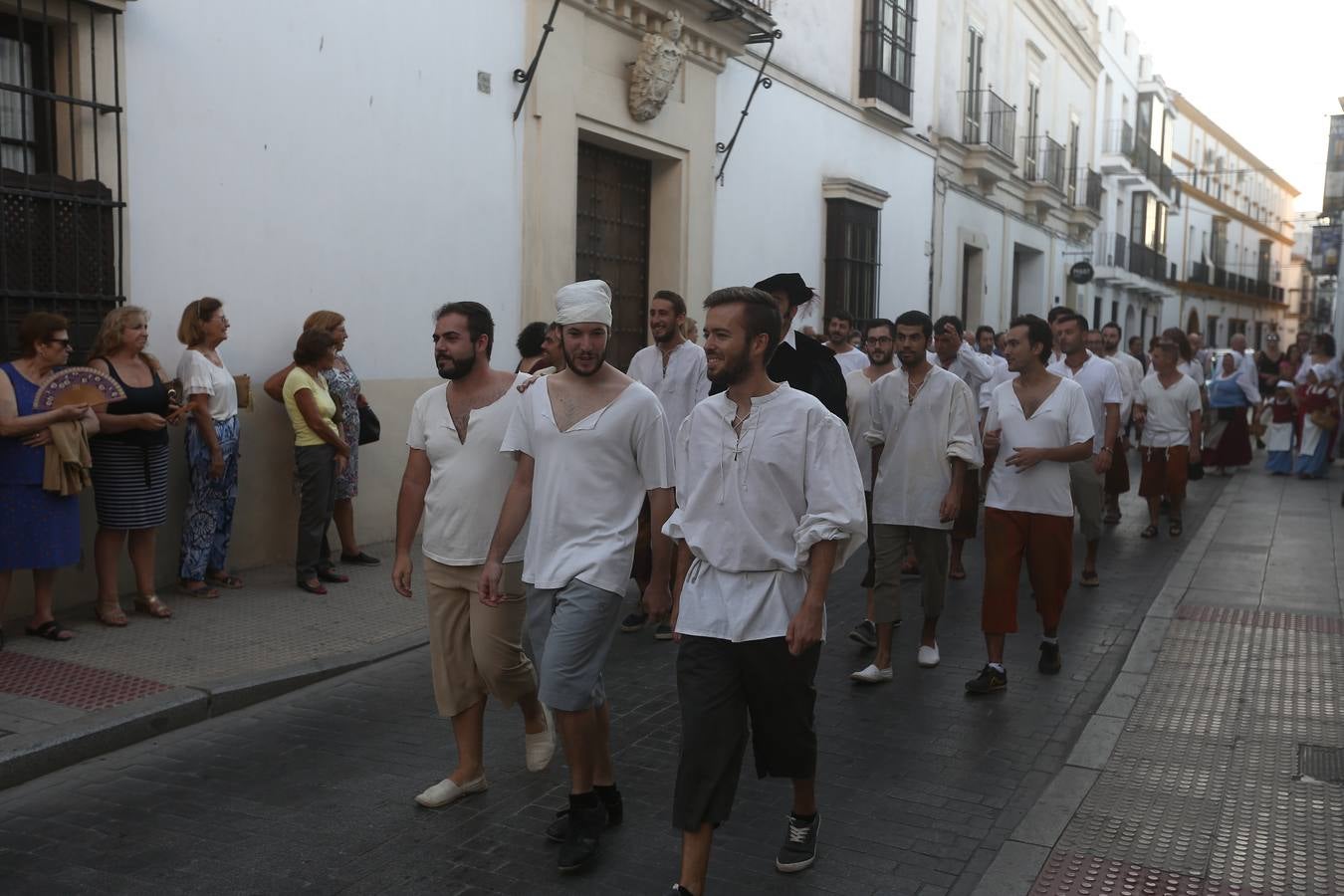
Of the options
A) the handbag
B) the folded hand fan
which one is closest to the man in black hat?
the folded hand fan

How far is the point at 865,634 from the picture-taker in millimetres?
6828

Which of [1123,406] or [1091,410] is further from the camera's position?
[1123,406]

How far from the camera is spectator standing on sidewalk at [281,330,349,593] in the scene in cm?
775

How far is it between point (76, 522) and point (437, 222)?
4069 millimetres

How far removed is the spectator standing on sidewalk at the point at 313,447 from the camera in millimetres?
7754

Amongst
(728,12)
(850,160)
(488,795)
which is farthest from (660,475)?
(850,160)

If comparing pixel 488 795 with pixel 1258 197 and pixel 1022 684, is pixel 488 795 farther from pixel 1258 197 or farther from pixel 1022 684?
pixel 1258 197

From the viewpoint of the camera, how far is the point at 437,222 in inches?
377

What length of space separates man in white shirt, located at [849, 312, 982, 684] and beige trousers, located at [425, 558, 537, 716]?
231 centimetres

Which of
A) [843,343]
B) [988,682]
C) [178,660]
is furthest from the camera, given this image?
[843,343]

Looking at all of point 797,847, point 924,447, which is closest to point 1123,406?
point 924,447

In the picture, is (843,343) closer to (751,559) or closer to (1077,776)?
(1077,776)

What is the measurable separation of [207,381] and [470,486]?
11.7 feet

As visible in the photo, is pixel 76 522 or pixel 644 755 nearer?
pixel 644 755
